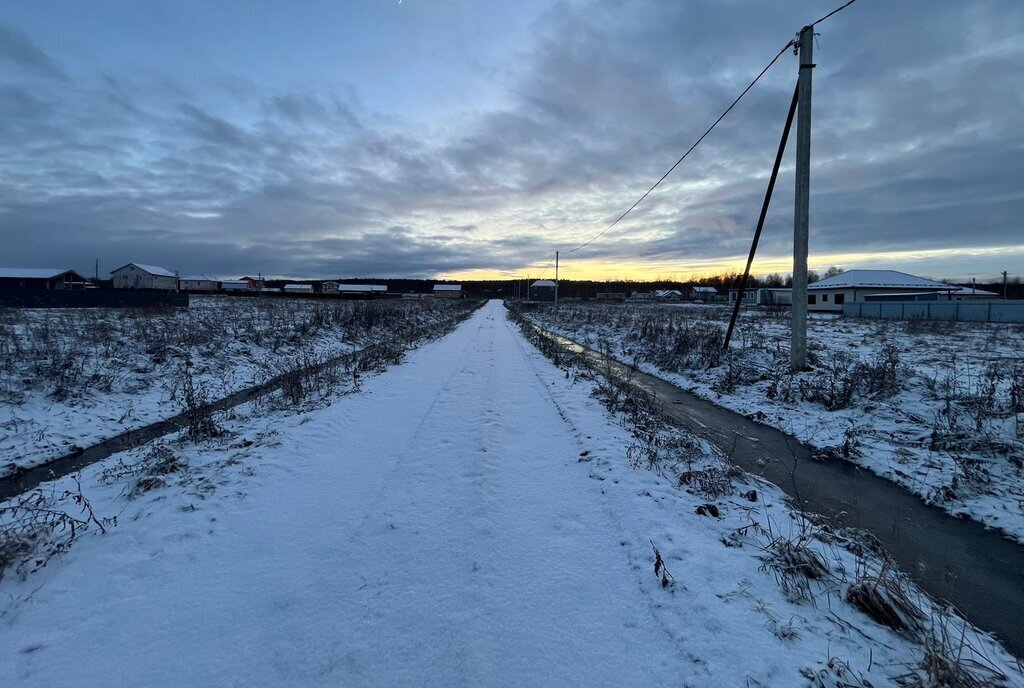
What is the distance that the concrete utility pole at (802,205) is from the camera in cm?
1191

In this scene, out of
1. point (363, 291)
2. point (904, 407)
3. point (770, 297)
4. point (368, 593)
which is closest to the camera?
point (368, 593)

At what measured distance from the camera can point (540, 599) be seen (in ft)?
10.9

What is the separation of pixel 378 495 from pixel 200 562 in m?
1.65

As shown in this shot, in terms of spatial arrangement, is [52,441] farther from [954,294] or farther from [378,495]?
[954,294]

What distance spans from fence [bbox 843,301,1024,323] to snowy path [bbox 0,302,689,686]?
139 feet

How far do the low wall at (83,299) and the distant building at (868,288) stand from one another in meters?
69.0

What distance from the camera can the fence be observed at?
116 feet

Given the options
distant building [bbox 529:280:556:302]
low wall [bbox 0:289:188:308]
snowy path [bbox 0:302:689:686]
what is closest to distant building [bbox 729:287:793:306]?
distant building [bbox 529:280:556:302]

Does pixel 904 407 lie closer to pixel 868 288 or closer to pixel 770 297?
pixel 868 288

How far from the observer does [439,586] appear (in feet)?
11.3

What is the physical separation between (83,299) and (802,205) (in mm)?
42289

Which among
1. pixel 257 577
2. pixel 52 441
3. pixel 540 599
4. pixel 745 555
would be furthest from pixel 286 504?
pixel 52 441

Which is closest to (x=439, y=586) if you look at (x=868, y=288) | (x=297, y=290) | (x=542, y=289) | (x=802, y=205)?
(x=802, y=205)

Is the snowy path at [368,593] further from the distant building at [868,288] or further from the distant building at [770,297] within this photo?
the distant building at [770,297]
